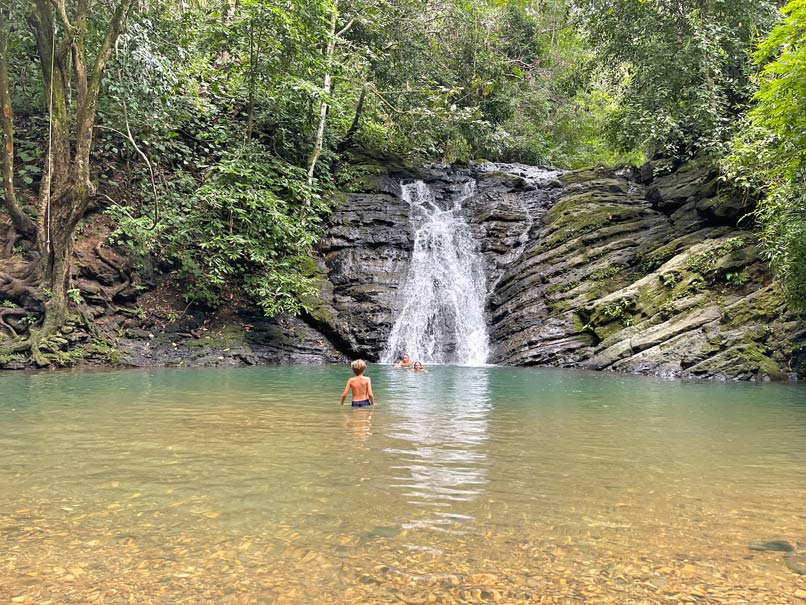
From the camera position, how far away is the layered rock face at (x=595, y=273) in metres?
14.0

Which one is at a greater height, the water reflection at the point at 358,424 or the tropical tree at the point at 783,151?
the tropical tree at the point at 783,151

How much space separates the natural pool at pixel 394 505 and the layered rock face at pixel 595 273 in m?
6.30

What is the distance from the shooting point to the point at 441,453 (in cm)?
556

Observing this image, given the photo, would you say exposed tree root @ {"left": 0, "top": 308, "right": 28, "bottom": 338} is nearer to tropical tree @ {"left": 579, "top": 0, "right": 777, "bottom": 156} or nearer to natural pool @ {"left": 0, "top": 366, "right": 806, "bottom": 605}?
natural pool @ {"left": 0, "top": 366, "right": 806, "bottom": 605}

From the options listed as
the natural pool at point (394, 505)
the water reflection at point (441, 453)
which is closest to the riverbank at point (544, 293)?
the natural pool at point (394, 505)

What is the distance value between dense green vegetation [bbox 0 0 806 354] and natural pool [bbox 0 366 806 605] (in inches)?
310

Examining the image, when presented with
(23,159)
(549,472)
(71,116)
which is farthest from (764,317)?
(23,159)

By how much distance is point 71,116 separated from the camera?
17.0 m

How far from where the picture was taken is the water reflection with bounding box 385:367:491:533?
386 cm

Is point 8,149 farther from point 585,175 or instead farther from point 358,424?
point 585,175

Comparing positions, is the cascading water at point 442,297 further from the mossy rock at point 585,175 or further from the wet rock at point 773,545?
the wet rock at point 773,545

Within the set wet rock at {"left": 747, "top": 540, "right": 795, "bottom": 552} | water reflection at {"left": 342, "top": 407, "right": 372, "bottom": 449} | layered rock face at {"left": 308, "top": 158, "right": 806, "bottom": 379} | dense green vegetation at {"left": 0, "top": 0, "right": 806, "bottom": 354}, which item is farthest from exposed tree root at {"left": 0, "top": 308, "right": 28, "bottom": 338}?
wet rock at {"left": 747, "top": 540, "right": 795, "bottom": 552}

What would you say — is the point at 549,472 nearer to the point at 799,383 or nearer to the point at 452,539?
the point at 452,539

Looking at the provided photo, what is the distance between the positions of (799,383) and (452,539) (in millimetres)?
11939
